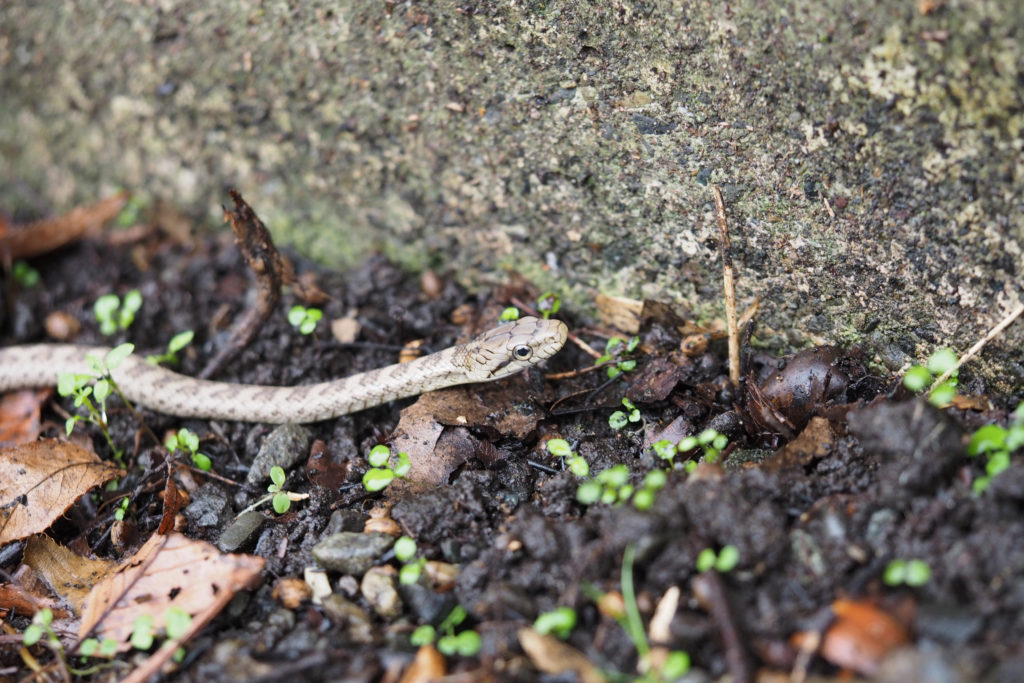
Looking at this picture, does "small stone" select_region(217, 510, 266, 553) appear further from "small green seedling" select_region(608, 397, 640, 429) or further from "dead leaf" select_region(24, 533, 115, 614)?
"small green seedling" select_region(608, 397, 640, 429)

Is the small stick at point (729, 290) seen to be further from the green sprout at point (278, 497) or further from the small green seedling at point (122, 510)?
the small green seedling at point (122, 510)

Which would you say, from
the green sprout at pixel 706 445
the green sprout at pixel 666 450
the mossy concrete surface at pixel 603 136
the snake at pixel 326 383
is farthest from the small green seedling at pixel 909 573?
the snake at pixel 326 383

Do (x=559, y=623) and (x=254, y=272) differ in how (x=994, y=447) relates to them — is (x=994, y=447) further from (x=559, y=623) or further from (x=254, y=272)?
(x=254, y=272)

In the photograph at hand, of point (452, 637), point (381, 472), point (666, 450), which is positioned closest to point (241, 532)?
point (381, 472)

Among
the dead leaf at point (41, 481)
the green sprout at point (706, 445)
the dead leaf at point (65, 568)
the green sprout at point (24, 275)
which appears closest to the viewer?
the green sprout at point (706, 445)

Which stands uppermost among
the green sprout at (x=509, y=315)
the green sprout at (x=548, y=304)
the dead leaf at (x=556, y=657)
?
the green sprout at (x=509, y=315)

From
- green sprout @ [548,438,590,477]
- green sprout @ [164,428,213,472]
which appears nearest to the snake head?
green sprout @ [548,438,590,477]

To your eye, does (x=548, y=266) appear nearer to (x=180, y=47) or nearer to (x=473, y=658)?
(x=473, y=658)
